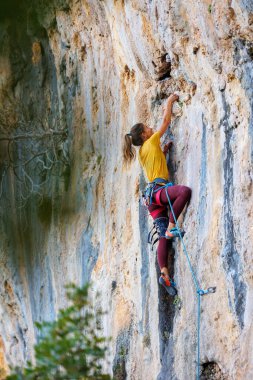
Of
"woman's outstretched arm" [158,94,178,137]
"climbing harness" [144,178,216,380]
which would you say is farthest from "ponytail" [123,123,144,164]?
"climbing harness" [144,178,216,380]

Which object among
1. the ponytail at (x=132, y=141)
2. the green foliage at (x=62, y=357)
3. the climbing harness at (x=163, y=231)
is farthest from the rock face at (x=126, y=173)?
the green foliage at (x=62, y=357)

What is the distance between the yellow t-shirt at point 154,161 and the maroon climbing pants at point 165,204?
15 centimetres

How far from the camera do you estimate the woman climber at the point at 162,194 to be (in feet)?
26.5

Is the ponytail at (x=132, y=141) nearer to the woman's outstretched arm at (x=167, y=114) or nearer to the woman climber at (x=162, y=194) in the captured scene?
the woman climber at (x=162, y=194)

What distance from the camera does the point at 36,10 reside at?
1218 cm

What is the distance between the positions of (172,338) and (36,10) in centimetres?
612

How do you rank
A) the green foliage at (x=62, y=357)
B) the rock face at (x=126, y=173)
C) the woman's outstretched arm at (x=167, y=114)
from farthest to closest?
the woman's outstretched arm at (x=167, y=114) < the rock face at (x=126, y=173) < the green foliage at (x=62, y=357)

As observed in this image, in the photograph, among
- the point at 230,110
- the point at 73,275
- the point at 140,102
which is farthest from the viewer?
the point at 73,275

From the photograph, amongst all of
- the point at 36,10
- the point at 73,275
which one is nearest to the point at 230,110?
the point at 73,275

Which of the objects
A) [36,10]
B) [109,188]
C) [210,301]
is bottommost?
[210,301]

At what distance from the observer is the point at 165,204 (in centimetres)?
826

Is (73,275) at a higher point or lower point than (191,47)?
lower

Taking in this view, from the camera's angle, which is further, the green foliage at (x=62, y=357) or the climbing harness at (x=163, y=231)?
the climbing harness at (x=163, y=231)

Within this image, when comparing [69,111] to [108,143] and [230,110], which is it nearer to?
[108,143]
